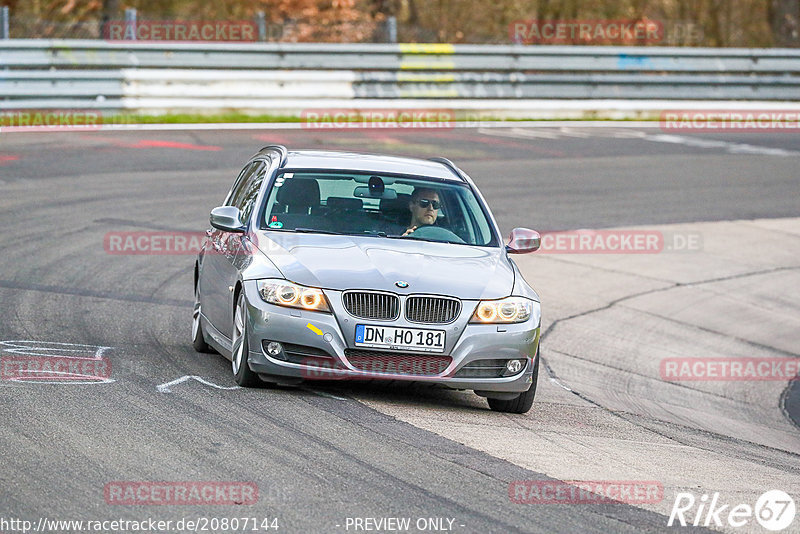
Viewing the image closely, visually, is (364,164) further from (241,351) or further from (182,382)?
(182,382)

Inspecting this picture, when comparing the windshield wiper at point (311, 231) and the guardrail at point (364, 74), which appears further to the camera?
the guardrail at point (364, 74)

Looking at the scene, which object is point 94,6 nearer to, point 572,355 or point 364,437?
point 572,355

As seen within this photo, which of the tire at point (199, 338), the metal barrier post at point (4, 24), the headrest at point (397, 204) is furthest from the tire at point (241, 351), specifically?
the metal barrier post at point (4, 24)

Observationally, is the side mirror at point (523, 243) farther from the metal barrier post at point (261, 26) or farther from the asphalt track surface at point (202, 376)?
the metal barrier post at point (261, 26)

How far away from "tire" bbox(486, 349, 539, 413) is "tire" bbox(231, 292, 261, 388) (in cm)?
158

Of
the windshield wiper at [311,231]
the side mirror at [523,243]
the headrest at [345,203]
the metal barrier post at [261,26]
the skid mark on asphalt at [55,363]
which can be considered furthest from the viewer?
the metal barrier post at [261,26]

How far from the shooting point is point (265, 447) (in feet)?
22.3

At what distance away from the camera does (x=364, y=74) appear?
86.8ft

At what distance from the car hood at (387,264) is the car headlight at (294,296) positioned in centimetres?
5

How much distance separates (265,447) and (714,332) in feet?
28.6

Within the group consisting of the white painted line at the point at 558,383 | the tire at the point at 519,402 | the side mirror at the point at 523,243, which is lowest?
the white painted line at the point at 558,383

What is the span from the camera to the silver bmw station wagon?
8.02 meters

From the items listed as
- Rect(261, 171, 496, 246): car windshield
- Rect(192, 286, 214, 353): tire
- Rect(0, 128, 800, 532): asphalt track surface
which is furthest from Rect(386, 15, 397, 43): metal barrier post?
Rect(261, 171, 496, 246): car windshield

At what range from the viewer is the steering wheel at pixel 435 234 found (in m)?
9.16
